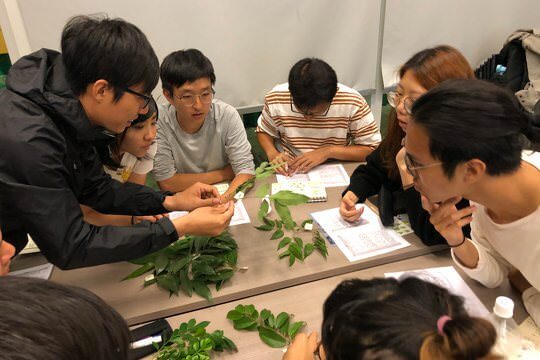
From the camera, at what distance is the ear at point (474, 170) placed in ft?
3.22

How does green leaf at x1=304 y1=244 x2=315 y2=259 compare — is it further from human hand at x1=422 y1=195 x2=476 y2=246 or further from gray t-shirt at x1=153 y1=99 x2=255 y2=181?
gray t-shirt at x1=153 y1=99 x2=255 y2=181

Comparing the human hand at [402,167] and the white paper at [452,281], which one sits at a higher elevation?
the human hand at [402,167]

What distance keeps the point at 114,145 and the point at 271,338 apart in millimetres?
1061

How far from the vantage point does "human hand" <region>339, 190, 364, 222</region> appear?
5.30ft

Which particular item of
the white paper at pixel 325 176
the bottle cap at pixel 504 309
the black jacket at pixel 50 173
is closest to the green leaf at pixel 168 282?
the black jacket at pixel 50 173

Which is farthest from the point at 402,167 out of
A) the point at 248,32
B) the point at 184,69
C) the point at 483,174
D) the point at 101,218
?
the point at 248,32

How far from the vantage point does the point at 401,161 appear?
1728 mm

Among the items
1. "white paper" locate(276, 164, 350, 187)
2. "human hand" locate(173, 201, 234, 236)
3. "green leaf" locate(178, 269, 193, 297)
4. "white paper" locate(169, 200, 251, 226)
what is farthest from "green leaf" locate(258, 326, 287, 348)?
"white paper" locate(276, 164, 350, 187)

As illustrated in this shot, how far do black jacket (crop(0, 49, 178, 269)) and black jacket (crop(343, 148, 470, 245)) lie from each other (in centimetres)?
93

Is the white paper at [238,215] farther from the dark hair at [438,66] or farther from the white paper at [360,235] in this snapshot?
the dark hair at [438,66]

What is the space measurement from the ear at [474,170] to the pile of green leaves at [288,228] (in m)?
0.57

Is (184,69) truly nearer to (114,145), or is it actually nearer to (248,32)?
(114,145)

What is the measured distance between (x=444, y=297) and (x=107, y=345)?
1.90 ft

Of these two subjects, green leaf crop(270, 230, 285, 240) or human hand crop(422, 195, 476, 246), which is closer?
human hand crop(422, 195, 476, 246)
